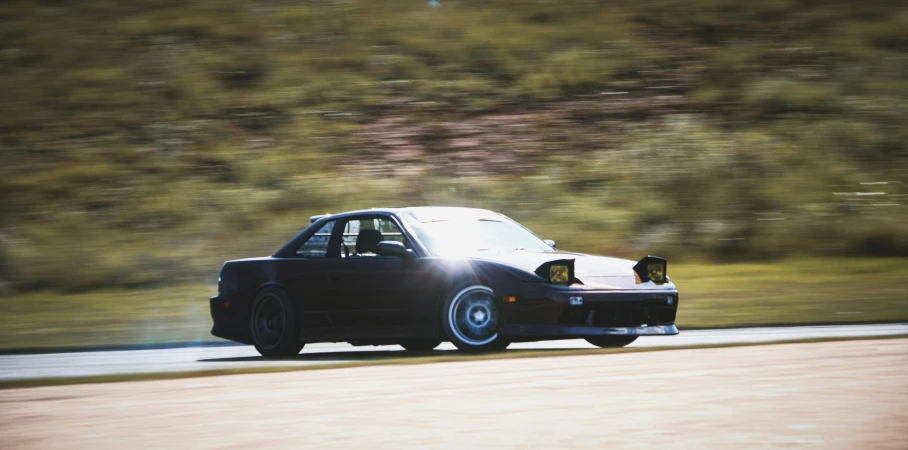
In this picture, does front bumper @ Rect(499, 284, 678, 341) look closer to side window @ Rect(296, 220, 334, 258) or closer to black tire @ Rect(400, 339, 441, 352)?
black tire @ Rect(400, 339, 441, 352)

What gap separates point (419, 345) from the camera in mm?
10969

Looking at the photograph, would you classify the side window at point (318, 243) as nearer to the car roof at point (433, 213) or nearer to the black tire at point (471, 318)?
the car roof at point (433, 213)

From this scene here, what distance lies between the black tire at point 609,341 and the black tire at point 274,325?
2449mm

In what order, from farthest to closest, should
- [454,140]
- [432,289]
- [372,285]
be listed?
1. [454,140]
2. [372,285]
3. [432,289]

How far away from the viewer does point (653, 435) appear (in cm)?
566

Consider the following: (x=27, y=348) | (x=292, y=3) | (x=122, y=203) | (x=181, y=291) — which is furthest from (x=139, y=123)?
(x=27, y=348)

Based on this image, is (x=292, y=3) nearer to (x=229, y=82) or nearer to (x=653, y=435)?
(x=229, y=82)

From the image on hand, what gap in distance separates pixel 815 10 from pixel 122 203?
21312 mm

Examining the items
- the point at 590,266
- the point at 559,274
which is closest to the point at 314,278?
the point at 559,274

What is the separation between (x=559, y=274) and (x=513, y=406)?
326 cm

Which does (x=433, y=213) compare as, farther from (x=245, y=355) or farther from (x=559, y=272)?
(x=245, y=355)

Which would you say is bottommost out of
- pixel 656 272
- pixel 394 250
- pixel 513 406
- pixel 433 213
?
pixel 513 406

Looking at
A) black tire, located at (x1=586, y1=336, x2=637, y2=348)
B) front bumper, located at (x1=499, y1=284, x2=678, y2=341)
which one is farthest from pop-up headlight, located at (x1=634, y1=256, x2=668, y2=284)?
black tire, located at (x1=586, y1=336, x2=637, y2=348)

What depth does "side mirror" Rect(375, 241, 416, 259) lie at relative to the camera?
10281 mm
